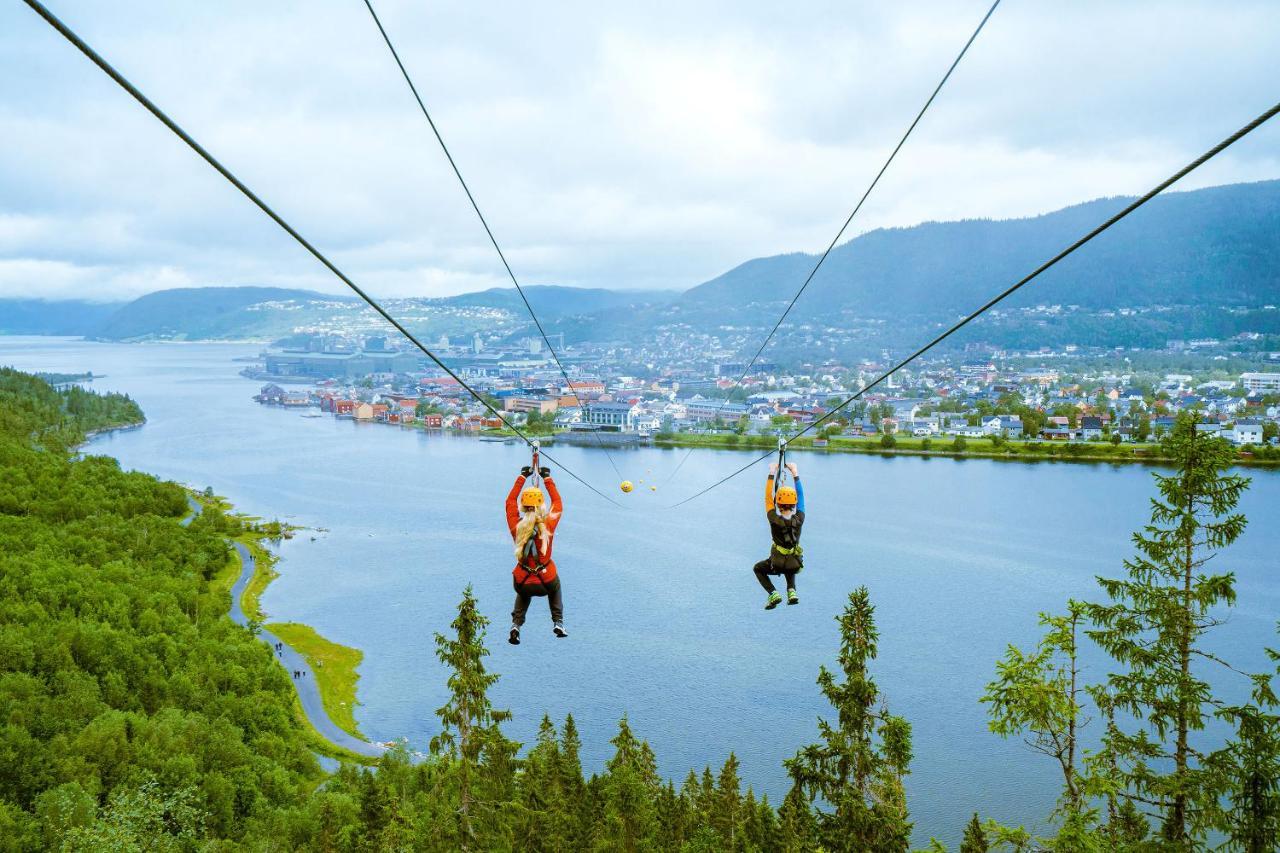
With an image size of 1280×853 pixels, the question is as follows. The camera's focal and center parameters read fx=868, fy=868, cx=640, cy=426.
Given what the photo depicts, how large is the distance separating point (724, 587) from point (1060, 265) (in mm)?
139883

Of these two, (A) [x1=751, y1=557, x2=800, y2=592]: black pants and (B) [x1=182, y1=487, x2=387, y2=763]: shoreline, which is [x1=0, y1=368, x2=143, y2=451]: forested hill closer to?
(B) [x1=182, y1=487, x2=387, y2=763]: shoreline

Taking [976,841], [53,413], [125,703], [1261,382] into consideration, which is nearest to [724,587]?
[125,703]

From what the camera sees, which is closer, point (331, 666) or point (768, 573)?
point (768, 573)

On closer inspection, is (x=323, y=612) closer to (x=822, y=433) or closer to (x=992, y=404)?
(x=822, y=433)

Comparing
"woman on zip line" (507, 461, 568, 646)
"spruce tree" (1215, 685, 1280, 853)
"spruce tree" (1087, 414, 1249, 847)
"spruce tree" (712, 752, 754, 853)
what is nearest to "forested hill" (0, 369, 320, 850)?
"spruce tree" (712, 752, 754, 853)

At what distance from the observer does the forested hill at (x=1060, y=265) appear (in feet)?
428

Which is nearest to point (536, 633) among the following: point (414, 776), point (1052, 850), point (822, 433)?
point (414, 776)

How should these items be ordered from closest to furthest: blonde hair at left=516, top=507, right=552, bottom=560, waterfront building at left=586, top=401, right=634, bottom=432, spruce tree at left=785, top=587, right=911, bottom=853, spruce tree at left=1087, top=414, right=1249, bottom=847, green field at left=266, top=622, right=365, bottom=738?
blonde hair at left=516, top=507, right=552, bottom=560, spruce tree at left=1087, top=414, right=1249, bottom=847, spruce tree at left=785, top=587, right=911, bottom=853, green field at left=266, top=622, right=365, bottom=738, waterfront building at left=586, top=401, right=634, bottom=432

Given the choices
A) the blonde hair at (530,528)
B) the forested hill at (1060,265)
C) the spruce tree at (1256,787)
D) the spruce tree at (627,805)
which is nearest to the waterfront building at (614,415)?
the spruce tree at (627,805)

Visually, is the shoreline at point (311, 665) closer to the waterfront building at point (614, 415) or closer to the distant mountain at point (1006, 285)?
the waterfront building at point (614, 415)

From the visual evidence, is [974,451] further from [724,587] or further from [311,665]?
[311,665]

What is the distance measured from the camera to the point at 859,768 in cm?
1134

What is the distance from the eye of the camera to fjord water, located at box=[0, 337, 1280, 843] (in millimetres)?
17922

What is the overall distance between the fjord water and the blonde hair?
449 inches
